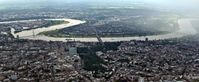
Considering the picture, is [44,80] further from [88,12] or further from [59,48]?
[88,12]

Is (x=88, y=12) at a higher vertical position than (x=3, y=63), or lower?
lower

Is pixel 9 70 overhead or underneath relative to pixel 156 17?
overhead

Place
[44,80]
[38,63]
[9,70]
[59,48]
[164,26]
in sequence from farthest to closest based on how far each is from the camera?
1. [164,26]
2. [59,48]
3. [38,63]
4. [9,70]
5. [44,80]

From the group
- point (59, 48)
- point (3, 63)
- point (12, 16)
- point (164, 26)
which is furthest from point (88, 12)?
point (3, 63)

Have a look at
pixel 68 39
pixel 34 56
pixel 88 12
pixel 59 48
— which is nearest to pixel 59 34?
pixel 68 39

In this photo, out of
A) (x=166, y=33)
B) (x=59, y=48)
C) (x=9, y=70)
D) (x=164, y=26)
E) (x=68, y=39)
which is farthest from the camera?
(x=164, y=26)

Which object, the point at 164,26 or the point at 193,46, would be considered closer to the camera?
the point at 193,46

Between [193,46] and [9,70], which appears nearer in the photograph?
[9,70]

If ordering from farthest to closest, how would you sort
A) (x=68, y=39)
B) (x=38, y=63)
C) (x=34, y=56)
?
(x=68, y=39) → (x=34, y=56) → (x=38, y=63)

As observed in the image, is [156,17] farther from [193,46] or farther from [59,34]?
[193,46]
